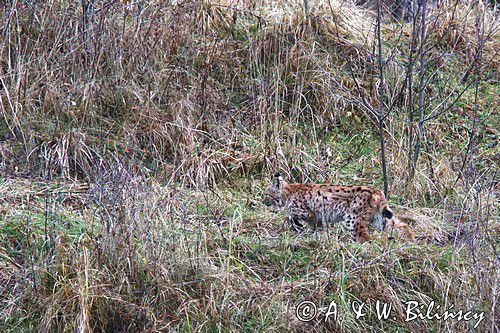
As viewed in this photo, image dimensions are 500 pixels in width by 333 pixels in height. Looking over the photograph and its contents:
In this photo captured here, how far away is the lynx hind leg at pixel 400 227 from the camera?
24.1 ft

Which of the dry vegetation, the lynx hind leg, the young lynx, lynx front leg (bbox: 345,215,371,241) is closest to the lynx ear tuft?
the young lynx

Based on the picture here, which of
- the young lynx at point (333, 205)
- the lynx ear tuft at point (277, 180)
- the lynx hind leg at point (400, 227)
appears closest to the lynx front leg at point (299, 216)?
the young lynx at point (333, 205)

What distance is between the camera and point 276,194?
26.9 feet

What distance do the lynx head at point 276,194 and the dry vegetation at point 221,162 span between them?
0.19m

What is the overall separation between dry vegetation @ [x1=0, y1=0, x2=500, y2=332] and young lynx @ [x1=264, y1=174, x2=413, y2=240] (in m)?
0.22

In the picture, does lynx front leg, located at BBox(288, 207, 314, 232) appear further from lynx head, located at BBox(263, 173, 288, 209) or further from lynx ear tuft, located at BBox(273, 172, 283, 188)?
lynx ear tuft, located at BBox(273, 172, 283, 188)

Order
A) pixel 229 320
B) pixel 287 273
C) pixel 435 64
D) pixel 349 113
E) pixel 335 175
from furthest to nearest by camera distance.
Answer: pixel 435 64 → pixel 349 113 → pixel 335 175 → pixel 287 273 → pixel 229 320

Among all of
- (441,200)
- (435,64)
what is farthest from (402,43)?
(441,200)

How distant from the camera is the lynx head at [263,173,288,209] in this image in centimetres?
812

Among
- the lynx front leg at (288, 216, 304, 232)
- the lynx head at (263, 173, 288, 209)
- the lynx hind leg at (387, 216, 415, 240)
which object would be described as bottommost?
the lynx front leg at (288, 216, 304, 232)

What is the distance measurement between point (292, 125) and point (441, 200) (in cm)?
207

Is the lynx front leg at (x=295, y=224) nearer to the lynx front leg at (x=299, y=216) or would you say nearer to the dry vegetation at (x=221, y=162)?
the lynx front leg at (x=299, y=216)

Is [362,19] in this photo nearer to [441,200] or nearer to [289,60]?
[289,60]

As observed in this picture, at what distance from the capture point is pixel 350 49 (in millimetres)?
10422
